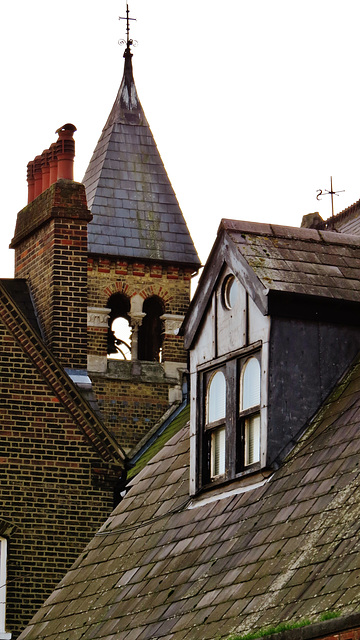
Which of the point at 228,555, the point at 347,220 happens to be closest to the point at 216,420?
the point at 228,555

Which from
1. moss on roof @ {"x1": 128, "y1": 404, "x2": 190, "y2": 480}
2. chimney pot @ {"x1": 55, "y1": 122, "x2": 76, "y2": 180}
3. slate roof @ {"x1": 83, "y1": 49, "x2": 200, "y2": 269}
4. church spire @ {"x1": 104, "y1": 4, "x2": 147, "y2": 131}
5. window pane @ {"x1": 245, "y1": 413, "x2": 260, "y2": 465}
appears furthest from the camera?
church spire @ {"x1": 104, "y1": 4, "x2": 147, "y2": 131}

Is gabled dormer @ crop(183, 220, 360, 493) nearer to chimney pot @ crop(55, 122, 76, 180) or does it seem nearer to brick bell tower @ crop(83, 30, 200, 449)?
chimney pot @ crop(55, 122, 76, 180)

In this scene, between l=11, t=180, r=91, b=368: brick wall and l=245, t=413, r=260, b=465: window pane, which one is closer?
l=245, t=413, r=260, b=465: window pane

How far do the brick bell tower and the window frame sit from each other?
67.5 feet

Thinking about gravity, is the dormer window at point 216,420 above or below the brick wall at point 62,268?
below

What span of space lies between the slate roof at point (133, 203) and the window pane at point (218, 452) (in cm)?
2267

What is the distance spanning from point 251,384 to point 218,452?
0.84 m

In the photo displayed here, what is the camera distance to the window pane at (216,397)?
50.4 ft

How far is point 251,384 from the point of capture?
48.7 ft

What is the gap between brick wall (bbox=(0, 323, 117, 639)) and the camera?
20.3 metres

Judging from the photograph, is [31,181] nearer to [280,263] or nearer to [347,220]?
[347,220]

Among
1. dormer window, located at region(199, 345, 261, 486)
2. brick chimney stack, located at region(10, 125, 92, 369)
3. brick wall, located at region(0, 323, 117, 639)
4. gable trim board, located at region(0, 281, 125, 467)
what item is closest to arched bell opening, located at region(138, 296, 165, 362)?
brick chimney stack, located at region(10, 125, 92, 369)

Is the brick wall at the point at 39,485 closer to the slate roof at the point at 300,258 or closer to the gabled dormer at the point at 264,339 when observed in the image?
the gabled dormer at the point at 264,339

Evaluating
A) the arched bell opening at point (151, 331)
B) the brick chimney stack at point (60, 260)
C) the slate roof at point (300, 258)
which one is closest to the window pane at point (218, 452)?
the slate roof at point (300, 258)
